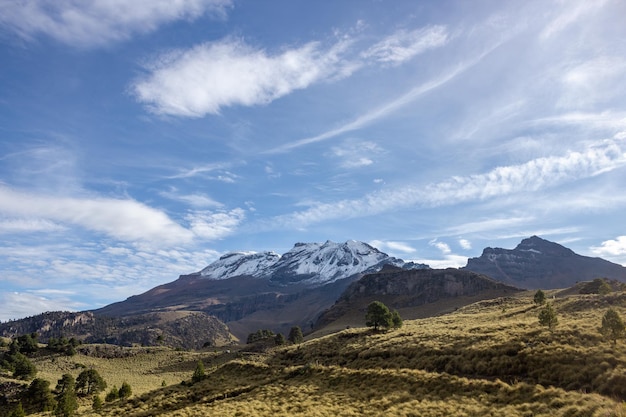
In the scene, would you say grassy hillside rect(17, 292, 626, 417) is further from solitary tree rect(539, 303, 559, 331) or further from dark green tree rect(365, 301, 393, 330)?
dark green tree rect(365, 301, 393, 330)

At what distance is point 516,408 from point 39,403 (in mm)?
67833

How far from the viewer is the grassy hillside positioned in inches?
1043

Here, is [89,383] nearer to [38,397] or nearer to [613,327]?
[38,397]

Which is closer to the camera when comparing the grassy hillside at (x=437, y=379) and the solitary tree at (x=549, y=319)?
the grassy hillside at (x=437, y=379)

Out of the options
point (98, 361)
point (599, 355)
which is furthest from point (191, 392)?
point (98, 361)

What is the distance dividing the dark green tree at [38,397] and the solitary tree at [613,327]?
2840 inches

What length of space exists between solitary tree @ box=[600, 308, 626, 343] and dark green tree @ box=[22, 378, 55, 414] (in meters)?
72.1

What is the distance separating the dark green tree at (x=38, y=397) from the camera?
5934cm

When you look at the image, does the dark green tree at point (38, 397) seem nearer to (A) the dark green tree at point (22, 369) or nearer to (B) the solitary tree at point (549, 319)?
(A) the dark green tree at point (22, 369)

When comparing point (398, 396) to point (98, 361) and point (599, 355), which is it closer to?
point (599, 355)

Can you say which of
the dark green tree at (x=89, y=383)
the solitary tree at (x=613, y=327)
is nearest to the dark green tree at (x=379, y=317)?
the solitary tree at (x=613, y=327)

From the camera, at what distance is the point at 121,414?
44.9 meters

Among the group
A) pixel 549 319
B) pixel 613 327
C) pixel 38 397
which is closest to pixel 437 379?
pixel 613 327

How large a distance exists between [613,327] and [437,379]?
Answer: 15.5m
